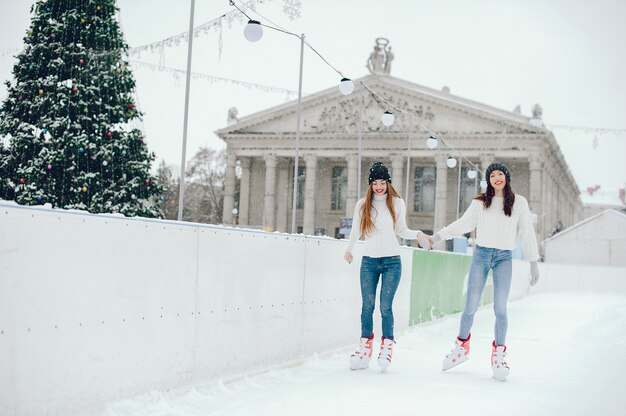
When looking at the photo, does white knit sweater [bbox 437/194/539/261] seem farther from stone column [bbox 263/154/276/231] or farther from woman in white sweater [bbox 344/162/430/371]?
stone column [bbox 263/154/276/231]

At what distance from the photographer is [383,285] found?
5.75 metres

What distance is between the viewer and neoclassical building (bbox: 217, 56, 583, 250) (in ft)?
159

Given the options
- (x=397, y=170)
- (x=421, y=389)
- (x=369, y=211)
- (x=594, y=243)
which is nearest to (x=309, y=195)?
(x=397, y=170)

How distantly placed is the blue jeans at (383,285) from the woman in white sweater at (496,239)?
558mm

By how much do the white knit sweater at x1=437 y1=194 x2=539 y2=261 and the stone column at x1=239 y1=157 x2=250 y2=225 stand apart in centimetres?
5062

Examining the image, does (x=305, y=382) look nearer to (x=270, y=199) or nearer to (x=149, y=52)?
(x=149, y=52)

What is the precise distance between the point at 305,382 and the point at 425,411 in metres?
1.25

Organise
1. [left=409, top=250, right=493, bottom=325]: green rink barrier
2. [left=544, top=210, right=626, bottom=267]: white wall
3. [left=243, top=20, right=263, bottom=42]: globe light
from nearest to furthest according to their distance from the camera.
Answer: [left=243, top=20, right=263, bottom=42]: globe light → [left=409, top=250, right=493, bottom=325]: green rink barrier → [left=544, top=210, right=626, bottom=267]: white wall

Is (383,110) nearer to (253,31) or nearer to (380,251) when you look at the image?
(253,31)

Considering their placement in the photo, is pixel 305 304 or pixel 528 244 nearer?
pixel 528 244

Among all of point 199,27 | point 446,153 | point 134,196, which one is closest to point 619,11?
point 446,153

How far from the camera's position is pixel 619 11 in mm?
50125

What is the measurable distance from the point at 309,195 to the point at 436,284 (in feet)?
134

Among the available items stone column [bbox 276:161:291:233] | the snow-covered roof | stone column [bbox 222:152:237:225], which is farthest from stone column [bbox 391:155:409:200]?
the snow-covered roof
